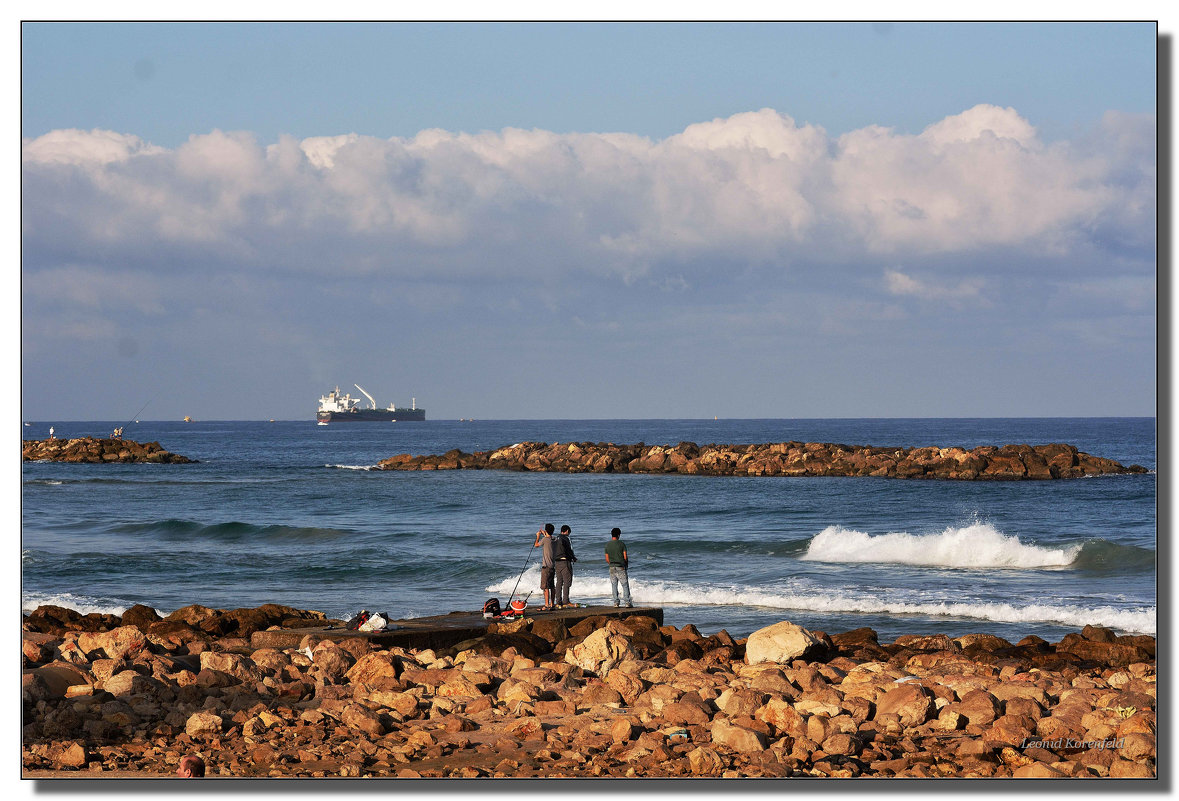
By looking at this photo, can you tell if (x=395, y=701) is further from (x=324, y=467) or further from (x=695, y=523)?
(x=324, y=467)

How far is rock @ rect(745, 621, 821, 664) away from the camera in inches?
463

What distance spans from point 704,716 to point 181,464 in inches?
2771

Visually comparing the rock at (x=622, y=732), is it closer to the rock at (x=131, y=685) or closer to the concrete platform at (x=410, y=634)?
the rock at (x=131, y=685)

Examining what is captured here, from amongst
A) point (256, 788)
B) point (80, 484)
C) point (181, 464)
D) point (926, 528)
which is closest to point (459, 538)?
point (926, 528)

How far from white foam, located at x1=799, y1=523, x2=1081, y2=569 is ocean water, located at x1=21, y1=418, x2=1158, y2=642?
0.07 meters

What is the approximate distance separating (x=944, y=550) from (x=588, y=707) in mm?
18999

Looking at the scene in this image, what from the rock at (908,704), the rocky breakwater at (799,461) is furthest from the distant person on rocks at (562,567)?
the rocky breakwater at (799,461)

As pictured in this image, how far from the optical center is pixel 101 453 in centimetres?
7512

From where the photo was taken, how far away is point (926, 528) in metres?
32.5

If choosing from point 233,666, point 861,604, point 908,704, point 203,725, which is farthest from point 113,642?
point 861,604

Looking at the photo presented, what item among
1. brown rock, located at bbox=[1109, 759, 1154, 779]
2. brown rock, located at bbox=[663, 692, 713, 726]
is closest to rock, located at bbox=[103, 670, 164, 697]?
brown rock, located at bbox=[663, 692, 713, 726]

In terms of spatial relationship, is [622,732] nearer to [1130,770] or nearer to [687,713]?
[687,713]

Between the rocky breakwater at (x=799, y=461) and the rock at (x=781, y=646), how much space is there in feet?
141

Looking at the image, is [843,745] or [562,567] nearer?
[843,745]
